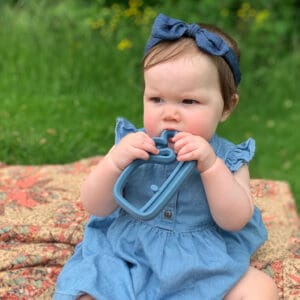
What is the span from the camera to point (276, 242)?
8.14 ft

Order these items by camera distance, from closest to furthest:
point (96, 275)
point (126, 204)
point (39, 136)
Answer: point (126, 204) → point (96, 275) → point (39, 136)

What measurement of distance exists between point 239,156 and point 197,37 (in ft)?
1.28

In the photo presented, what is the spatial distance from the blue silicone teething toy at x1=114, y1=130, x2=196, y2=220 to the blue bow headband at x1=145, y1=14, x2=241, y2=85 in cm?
26

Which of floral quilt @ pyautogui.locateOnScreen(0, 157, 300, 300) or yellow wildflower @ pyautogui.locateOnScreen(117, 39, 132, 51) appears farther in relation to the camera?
yellow wildflower @ pyautogui.locateOnScreen(117, 39, 132, 51)

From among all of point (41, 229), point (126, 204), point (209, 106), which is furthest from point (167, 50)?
point (41, 229)

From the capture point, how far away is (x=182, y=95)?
1.91 meters

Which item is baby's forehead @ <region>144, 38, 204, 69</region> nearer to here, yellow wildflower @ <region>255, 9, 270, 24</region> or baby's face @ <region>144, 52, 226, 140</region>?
baby's face @ <region>144, 52, 226, 140</region>

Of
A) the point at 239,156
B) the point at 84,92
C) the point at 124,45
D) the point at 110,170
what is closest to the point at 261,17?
the point at 124,45

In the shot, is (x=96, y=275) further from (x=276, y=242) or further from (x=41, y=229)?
(x=276, y=242)

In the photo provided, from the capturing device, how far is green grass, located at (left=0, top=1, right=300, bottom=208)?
3605 millimetres

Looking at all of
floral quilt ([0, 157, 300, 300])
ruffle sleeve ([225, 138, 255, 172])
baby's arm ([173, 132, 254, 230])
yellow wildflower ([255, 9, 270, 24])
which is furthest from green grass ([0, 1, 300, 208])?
baby's arm ([173, 132, 254, 230])

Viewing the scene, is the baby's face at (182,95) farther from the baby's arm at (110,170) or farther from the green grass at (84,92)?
the green grass at (84,92)

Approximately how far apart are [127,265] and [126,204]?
0.30 metres

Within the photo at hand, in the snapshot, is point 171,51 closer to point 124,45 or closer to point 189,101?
point 189,101
